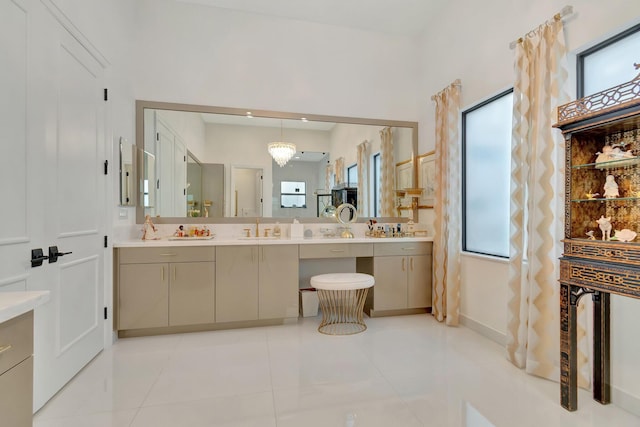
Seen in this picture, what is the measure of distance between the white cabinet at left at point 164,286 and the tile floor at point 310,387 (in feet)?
0.62

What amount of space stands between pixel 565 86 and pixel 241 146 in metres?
2.95

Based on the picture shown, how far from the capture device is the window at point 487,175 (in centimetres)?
284

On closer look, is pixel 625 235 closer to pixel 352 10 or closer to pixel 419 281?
pixel 419 281

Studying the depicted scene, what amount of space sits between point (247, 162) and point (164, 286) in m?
1.57

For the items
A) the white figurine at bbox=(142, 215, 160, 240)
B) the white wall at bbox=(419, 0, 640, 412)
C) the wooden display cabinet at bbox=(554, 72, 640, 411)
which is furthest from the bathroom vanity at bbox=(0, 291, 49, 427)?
the white wall at bbox=(419, 0, 640, 412)

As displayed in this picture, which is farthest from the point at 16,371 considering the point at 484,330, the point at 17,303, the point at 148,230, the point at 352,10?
the point at 352,10

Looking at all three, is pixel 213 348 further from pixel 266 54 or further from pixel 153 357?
pixel 266 54

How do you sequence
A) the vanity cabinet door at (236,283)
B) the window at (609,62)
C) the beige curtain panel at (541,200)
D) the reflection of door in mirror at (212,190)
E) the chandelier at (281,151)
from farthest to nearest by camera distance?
1. the chandelier at (281,151)
2. the reflection of door in mirror at (212,190)
3. the vanity cabinet door at (236,283)
4. the beige curtain panel at (541,200)
5. the window at (609,62)

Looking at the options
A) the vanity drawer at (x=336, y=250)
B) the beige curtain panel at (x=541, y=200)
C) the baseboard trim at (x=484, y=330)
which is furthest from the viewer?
the vanity drawer at (x=336, y=250)

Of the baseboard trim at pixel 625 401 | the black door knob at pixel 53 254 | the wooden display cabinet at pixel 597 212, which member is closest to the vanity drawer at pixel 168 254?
the black door knob at pixel 53 254

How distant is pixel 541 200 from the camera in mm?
2148

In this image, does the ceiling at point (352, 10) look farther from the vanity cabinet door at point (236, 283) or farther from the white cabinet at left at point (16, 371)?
the white cabinet at left at point (16, 371)

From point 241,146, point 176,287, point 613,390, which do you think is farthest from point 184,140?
point 613,390

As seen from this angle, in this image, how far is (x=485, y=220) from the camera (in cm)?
308
